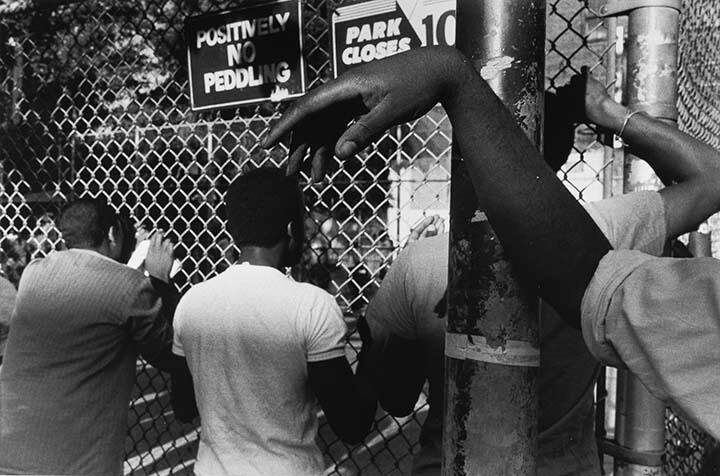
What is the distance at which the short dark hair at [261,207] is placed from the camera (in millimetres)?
2471

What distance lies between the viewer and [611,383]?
5059 millimetres

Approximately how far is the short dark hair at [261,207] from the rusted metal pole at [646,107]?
1169 mm

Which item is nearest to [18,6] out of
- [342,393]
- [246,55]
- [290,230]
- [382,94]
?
[246,55]

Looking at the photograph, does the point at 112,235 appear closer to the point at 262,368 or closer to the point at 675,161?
the point at 262,368

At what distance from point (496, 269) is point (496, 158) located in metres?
0.20

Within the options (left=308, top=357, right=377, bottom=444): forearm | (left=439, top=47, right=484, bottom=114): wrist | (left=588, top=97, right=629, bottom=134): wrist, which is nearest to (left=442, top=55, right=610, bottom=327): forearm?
(left=439, top=47, right=484, bottom=114): wrist

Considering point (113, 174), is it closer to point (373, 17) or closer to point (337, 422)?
point (373, 17)

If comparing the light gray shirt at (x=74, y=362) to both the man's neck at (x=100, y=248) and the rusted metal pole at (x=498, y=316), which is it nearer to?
the man's neck at (x=100, y=248)

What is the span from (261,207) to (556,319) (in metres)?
1.13

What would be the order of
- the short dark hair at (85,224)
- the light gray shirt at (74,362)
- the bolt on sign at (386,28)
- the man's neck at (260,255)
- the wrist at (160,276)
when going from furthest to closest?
the wrist at (160,276), the short dark hair at (85,224), the light gray shirt at (74,362), the bolt on sign at (386,28), the man's neck at (260,255)

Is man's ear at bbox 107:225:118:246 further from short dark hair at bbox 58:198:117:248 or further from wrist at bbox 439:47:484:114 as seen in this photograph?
wrist at bbox 439:47:484:114

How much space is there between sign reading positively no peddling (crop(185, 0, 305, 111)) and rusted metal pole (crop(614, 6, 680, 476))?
162 cm

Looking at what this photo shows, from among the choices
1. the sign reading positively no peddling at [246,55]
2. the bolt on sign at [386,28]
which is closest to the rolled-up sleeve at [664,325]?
the bolt on sign at [386,28]

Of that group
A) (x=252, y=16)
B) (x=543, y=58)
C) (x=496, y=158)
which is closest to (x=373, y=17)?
(x=252, y=16)
